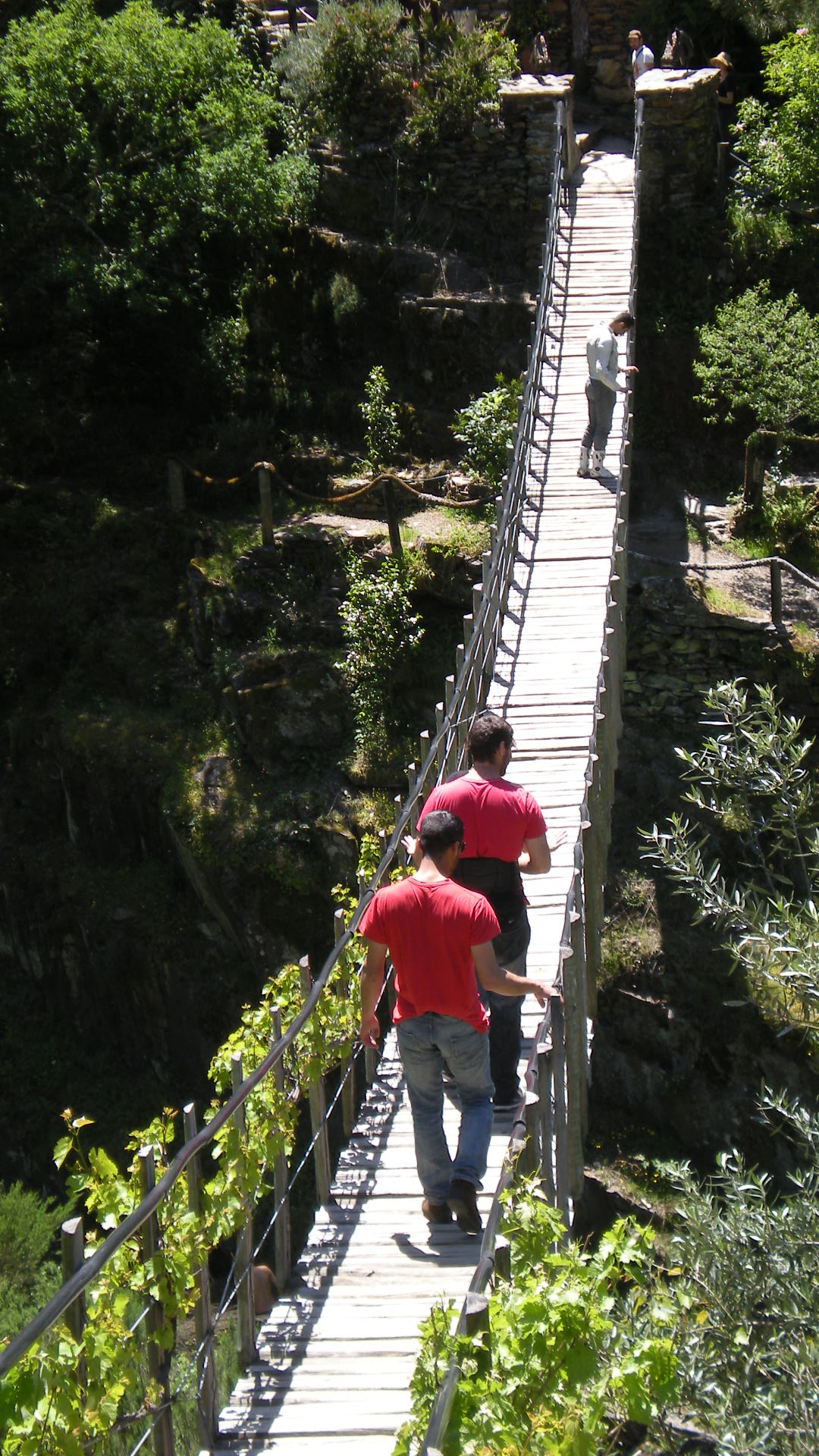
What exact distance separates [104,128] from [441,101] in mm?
3731

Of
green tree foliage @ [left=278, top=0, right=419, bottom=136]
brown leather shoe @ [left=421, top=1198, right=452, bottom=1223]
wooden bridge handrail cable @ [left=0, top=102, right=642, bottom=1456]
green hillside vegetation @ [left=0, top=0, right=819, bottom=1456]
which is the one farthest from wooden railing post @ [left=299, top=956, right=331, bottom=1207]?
green tree foliage @ [left=278, top=0, right=419, bottom=136]

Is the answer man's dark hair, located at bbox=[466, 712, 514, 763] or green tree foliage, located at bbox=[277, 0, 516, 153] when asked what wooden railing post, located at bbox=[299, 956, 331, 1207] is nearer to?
man's dark hair, located at bbox=[466, 712, 514, 763]

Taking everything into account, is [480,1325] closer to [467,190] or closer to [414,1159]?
[414,1159]

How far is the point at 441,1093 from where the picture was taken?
449 cm

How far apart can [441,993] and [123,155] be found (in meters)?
11.6

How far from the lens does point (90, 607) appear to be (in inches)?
579

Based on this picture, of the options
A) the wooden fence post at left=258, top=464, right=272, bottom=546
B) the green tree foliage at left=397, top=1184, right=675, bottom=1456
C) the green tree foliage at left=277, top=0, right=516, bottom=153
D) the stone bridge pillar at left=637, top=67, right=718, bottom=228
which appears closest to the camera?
the green tree foliage at left=397, top=1184, right=675, bottom=1456

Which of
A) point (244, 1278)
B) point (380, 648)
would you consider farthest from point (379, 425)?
point (244, 1278)

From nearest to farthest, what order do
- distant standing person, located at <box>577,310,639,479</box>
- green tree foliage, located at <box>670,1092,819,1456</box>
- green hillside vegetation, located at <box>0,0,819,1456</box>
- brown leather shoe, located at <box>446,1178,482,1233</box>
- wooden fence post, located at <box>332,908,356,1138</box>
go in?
green tree foliage, located at <box>670,1092,819,1456</box> < brown leather shoe, located at <box>446,1178,482,1233</box> < wooden fence post, located at <box>332,908,356,1138</box> < distant standing person, located at <box>577,310,639,479</box> < green hillside vegetation, located at <box>0,0,819,1456</box>

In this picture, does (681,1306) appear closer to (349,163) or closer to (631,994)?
(631,994)

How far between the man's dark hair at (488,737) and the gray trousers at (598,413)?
5.37 m

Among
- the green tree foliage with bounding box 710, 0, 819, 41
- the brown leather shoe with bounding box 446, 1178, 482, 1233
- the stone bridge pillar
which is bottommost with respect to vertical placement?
the brown leather shoe with bounding box 446, 1178, 482, 1233

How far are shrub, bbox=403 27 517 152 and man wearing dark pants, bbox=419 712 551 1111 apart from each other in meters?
12.3

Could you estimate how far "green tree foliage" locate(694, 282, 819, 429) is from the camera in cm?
1378
